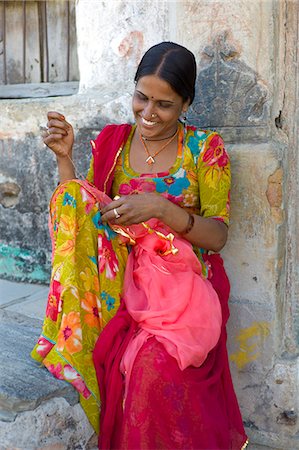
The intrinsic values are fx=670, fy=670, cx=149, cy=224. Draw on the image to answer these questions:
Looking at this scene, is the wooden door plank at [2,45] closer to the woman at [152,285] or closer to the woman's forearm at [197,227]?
the woman at [152,285]

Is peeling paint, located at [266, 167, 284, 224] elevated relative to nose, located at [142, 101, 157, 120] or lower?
lower

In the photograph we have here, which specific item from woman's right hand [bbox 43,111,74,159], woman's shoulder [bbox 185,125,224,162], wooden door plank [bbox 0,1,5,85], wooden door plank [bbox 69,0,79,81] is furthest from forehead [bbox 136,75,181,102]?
wooden door plank [bbox 0,1,5,85]

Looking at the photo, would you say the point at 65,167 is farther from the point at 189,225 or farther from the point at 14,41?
the point at 14,41

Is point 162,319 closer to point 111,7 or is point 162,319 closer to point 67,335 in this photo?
point 67,335

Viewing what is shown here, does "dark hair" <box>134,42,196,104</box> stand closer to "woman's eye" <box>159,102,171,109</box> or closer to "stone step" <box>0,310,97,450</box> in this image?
"woman's eye" <box>159,102,171,109</box>

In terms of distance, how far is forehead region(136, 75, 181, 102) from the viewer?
2176 mm

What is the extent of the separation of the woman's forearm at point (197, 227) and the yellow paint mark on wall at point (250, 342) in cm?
43

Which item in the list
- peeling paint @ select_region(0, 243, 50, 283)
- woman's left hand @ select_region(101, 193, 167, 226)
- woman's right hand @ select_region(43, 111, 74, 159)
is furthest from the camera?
peeling paint @ select_region(0, 243, 50, 283)

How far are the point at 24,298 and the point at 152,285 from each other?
120 centimetres

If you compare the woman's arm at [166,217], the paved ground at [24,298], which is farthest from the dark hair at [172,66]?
the paved ground at [24,298]

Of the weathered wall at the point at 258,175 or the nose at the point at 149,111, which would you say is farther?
the weathered wall at the point at 258,175

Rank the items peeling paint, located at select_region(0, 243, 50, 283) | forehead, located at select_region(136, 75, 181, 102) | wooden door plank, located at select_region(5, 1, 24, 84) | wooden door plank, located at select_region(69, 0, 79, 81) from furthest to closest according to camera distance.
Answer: wooden door plank, located at select_region(5, 1, 24, 84), wooden door plank, located at select_region(69, 0, 79, 81), peeling paint, located at select_region(0, 243, 50, 283), forehead, located at select_region(136, 75, 181, 102)

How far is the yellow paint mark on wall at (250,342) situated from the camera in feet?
8.16

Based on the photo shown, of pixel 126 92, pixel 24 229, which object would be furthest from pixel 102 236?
pixel 24 229
